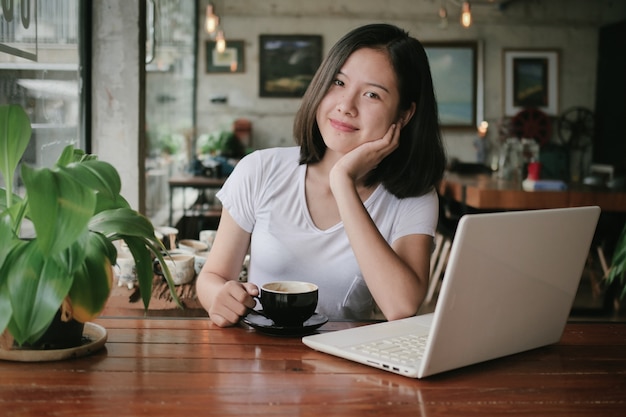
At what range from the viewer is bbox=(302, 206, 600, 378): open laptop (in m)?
1.09

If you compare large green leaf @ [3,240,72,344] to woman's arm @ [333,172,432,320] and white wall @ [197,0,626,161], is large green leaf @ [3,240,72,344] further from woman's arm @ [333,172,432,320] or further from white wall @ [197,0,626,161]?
white wall @ [197,0,626,161]

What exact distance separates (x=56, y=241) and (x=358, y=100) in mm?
961

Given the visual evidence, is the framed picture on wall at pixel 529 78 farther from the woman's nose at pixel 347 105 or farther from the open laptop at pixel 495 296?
the open laptop at pixel 495 296

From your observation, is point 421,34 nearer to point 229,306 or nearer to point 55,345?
point 229,306

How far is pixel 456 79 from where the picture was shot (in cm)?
951

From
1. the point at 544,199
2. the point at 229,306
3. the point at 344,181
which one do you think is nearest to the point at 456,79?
the point at 544,199

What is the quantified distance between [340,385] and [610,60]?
9135mm

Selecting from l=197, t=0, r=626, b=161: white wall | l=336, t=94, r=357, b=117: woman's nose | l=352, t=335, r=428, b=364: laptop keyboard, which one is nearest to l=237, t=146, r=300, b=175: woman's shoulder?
l=336, t=94, r=357, b=117: woman's nose

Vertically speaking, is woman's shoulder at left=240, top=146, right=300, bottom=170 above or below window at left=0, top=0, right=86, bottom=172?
below

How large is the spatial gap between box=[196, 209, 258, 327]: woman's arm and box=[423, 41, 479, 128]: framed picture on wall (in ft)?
25.8

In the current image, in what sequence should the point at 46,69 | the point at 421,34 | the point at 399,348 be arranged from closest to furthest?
the point at 399,348 < the point at 46,69 < the point at 421,34

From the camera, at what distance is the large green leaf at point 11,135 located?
1133 millimetres

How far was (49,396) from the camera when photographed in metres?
1.04

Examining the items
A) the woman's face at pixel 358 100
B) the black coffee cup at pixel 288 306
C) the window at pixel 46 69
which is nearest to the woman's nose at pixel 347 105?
the woman's face at pixel 358 100
